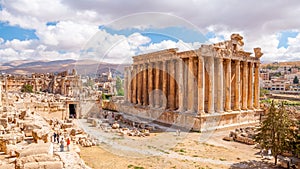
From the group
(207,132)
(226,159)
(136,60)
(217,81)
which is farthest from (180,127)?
(136,60)

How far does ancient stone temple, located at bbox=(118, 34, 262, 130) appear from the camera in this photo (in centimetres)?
2477

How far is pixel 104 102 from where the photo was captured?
155 ft

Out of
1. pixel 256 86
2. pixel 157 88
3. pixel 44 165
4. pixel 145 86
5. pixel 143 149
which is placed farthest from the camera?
pixel 145 86

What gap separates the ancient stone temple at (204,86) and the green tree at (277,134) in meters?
8.67

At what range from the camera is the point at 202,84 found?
24641mm

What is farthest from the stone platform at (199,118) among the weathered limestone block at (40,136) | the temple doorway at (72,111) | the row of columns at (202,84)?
the weathered limestone block at (40,136)

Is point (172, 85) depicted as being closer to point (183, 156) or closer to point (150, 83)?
point (150, 83)

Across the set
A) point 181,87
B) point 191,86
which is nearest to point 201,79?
point 191,86

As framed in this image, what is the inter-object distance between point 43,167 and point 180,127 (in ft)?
57.8

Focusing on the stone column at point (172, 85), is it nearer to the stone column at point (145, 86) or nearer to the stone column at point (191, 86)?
the stone column at point (191, 86)

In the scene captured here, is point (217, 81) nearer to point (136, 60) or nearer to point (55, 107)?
point (136, 60)

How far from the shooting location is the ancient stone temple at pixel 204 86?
24766 mm

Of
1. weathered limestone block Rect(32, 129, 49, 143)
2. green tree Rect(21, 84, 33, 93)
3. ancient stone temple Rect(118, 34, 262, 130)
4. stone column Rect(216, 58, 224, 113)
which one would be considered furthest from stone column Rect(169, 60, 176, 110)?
green tree Rect(21, 84, 33, 93)

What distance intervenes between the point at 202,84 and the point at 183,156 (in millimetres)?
10504
